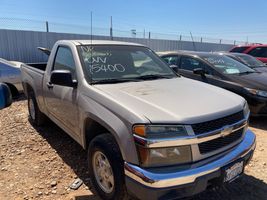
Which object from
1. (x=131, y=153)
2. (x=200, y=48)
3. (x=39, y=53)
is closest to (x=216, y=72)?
(x=131, y=153)

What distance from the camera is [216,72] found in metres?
6.63

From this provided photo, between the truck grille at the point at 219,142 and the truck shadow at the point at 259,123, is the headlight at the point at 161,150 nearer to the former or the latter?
the truck grille at the point at 219,142

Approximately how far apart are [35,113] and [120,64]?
8.38 feet

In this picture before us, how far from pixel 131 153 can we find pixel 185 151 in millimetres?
475

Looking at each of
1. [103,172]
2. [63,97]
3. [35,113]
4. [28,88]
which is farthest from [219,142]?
[28,88]

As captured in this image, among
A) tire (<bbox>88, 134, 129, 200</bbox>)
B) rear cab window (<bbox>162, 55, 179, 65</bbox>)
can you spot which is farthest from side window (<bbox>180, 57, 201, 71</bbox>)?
tire (<bbox>88, 134, 129, 200</bbox>)

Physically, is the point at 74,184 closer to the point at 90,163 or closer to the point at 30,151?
the point at 90,163

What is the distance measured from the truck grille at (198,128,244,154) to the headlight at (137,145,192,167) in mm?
166

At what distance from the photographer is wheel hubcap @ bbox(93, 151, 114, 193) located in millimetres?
2925

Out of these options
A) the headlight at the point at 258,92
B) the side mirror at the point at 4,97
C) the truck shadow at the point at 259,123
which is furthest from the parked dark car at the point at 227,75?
the side mirror at the point at 4,97

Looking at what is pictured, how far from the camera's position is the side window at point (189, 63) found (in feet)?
23.3

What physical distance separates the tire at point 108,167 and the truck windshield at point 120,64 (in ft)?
2.84

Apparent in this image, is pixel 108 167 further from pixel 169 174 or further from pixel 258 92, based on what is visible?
pixel 258 92

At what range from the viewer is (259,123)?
6141 mm
